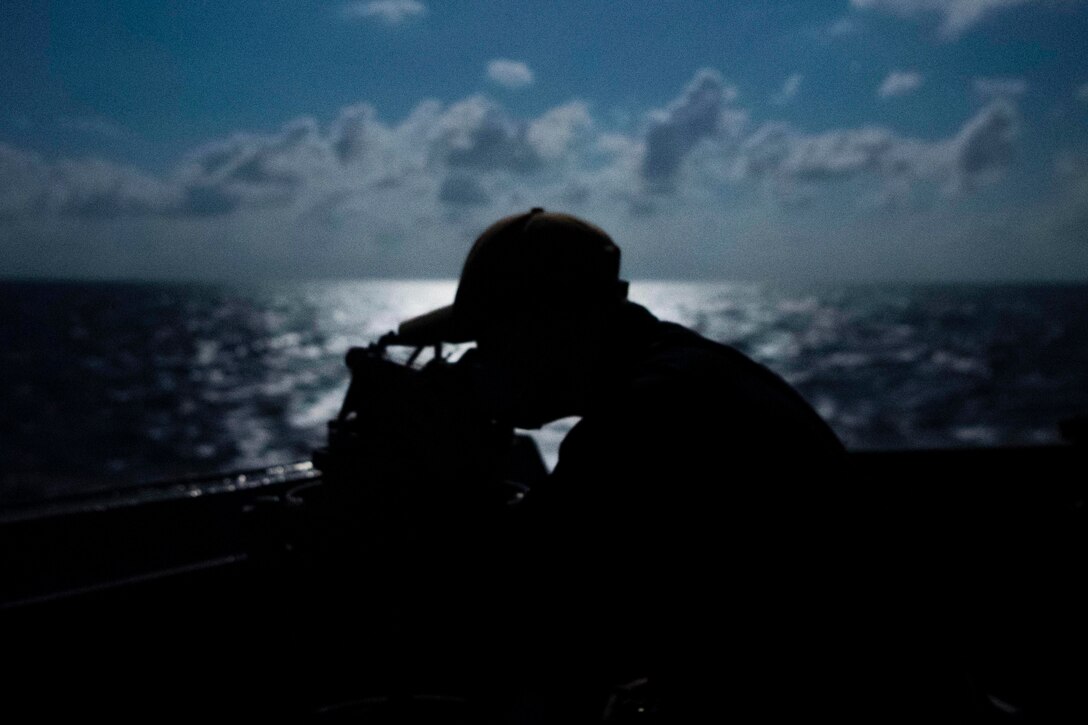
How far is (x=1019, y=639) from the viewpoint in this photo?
3.85m

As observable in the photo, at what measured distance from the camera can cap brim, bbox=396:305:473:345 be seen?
5.48 ft

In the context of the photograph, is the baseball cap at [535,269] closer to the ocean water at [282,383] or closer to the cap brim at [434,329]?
the cap brim at [434,329]

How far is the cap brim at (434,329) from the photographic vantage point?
1.67 meters

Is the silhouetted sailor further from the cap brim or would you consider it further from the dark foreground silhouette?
the cap brim

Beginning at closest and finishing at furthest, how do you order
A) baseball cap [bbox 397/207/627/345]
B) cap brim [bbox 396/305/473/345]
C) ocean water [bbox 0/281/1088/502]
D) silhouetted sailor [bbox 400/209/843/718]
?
silhouetted sailor [bbox 400/209/843/718] → baseball cap [bbox 397/207/627/345] → cap brim [bbox 396/305/473/345] → ocean water [bbox 0/281/1088/502]

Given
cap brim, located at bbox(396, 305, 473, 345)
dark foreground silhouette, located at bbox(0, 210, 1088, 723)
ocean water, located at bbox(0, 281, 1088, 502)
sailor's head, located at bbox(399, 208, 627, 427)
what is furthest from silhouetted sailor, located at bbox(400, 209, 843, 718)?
ocean water, located at bbox(0, 281, 1088, 502)

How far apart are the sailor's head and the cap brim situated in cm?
6

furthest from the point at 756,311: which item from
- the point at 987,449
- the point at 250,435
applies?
the point at 987,449

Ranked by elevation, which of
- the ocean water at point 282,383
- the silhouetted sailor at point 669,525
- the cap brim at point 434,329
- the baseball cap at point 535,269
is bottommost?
the ocean water at point 282,383

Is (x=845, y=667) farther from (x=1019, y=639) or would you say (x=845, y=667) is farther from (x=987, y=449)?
(x=987, y=449)

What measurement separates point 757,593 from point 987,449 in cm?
430

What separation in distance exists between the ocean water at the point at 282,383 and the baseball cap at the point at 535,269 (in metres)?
2.43

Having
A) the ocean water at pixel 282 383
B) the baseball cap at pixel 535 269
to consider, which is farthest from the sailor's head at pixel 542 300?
the ocean water at pixel 282 383

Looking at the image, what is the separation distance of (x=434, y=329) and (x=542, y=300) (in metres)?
0.29
